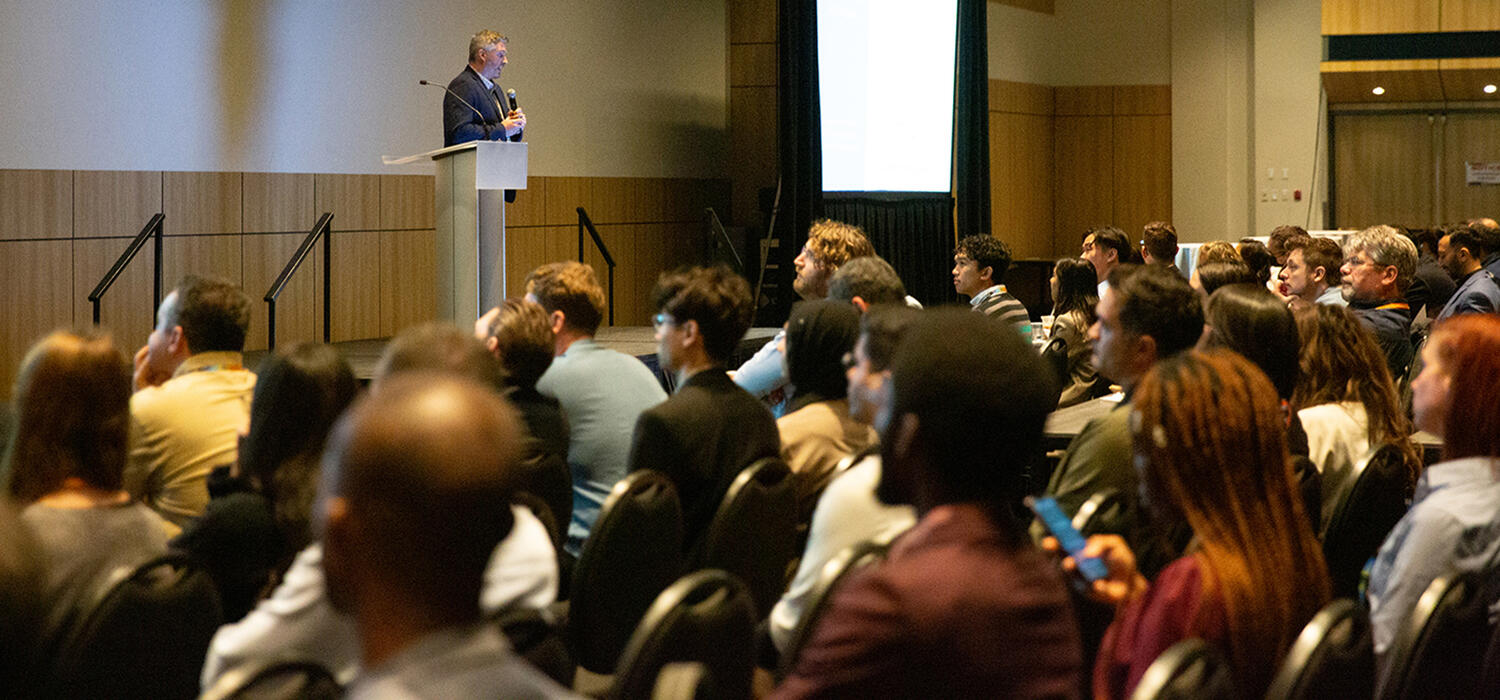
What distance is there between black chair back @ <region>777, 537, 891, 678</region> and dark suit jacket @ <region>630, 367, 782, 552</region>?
93cm

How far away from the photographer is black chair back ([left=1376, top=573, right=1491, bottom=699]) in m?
1.87

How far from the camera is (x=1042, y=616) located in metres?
1.44

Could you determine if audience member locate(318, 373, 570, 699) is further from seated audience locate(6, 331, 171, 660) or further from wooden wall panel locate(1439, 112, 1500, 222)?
wooden wall panel locate(1439, 112, 1500, 222)

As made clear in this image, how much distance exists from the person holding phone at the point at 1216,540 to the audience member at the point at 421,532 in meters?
0.85

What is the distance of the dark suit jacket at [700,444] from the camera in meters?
2.98

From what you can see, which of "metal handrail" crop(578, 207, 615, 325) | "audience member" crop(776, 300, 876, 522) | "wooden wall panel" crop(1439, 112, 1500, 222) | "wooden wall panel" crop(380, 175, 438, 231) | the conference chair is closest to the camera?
the conference chair

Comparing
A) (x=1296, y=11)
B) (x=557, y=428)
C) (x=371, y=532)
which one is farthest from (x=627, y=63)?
(x=371, y=532)

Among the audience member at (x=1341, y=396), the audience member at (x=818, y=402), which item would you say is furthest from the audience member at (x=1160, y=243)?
the audience member at (x=818, y=402)

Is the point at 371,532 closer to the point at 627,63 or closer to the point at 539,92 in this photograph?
the point at 539,92

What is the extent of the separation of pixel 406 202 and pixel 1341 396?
7480 mm

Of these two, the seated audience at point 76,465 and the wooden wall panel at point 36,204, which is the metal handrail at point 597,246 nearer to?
the wooden wall panel at point 36,204

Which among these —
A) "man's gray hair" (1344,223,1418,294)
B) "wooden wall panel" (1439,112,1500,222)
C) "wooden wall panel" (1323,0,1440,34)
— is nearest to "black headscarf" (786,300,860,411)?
"man's gray hair" (1344,223,1418,294)

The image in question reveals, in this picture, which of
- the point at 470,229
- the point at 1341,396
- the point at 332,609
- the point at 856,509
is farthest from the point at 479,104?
the point at 332,609

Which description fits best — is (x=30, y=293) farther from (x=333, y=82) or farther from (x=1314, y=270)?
(x=1314, y=270)
